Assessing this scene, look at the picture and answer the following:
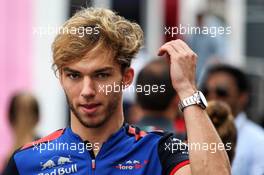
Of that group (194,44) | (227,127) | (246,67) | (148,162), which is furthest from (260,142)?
(246,67)

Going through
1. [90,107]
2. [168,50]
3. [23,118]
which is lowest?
[23,118]

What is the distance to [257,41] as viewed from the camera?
16.4 meters

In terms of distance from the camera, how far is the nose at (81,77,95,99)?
454 cm

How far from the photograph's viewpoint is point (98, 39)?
4656mm

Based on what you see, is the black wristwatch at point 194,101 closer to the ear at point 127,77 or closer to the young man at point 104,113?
the young man at point 104,113

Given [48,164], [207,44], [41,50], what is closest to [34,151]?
[48,164]

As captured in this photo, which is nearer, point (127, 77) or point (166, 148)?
point (166, 148)

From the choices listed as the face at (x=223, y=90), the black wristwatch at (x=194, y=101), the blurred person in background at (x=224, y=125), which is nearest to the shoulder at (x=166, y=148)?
the black wristwatch at (x=194, y=101)

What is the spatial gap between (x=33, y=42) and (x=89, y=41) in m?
7.97

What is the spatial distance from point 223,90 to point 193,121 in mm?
3597

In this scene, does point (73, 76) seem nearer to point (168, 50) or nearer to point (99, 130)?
point (99, 130)

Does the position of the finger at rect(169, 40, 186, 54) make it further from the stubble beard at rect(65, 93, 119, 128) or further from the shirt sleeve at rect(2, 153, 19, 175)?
the shirt sleeve at rect(2, 153, 19, 175)

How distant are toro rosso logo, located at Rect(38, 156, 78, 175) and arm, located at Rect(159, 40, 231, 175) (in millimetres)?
474

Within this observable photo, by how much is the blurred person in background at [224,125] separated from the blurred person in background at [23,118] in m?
2.64
